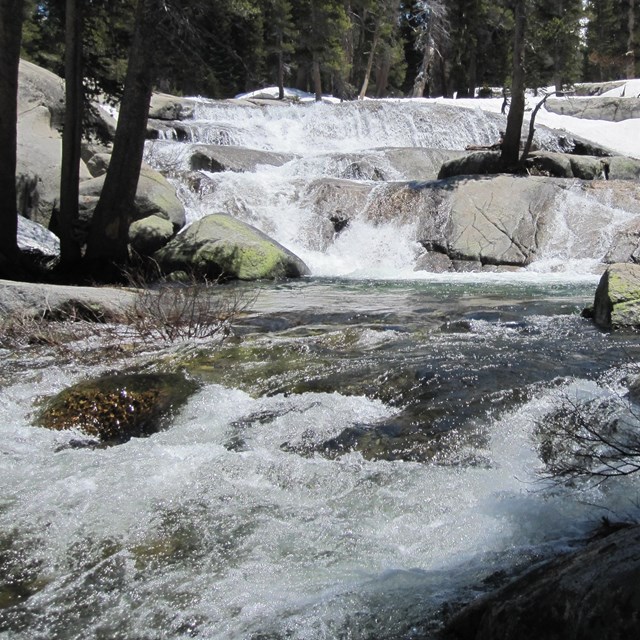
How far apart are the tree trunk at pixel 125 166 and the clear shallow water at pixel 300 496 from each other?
4.90 meters

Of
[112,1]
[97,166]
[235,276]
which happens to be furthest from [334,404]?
[97,166]

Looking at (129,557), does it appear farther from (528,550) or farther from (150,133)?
(150,133)

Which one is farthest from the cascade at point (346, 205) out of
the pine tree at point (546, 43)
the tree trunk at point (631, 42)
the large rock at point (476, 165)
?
the tree trunk at point (631, 42)

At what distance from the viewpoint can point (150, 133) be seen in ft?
75.2

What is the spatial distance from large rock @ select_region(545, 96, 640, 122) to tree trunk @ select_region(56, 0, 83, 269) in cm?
2633

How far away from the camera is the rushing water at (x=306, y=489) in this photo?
10.4ft

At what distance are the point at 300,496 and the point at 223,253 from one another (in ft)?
29.2

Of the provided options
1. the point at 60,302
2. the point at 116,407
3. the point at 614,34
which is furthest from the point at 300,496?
the point at 614,34

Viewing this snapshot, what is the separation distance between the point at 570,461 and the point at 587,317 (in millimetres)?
4433

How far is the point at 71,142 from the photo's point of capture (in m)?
11.4

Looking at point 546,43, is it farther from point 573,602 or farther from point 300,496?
point 573,602

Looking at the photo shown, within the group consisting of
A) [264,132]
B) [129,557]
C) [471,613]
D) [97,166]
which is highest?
[264,132]

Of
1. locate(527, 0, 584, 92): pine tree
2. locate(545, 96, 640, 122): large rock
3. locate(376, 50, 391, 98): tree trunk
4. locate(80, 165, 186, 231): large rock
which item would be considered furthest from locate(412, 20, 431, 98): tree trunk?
locate(80, 165, 186, 231): large rock

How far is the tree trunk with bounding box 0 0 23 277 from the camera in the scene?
32.0 feet
